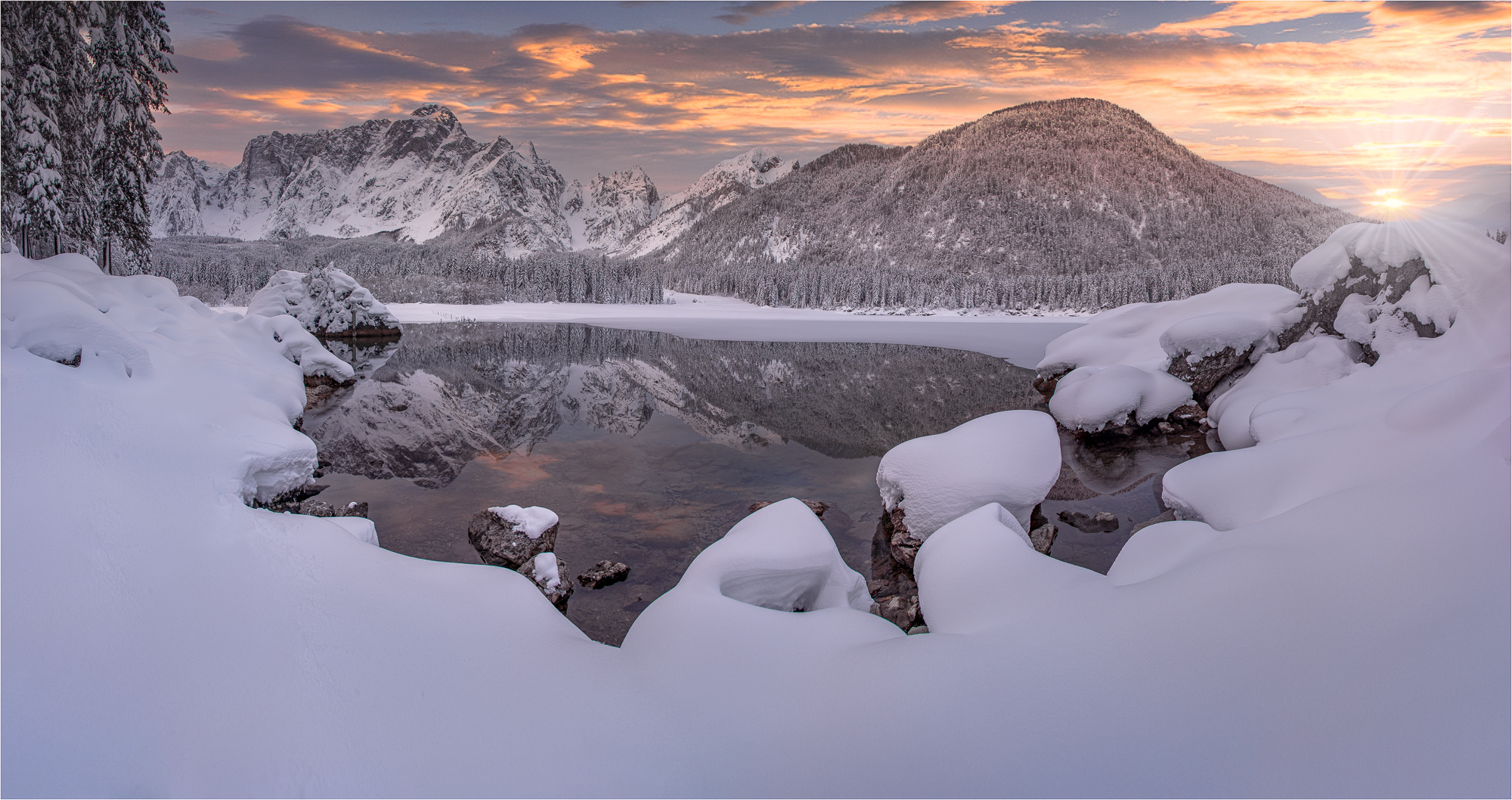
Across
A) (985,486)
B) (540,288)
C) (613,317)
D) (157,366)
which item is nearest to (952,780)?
(985,486)

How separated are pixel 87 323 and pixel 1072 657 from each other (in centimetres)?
1236

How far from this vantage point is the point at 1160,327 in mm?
25500

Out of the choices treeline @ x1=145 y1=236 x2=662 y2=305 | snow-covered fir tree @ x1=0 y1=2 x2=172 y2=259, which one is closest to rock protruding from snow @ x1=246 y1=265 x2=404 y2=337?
snow-covered fir tree @ x1=0 y1=2 x2=172 y2=259

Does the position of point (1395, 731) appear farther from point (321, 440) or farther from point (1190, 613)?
point (321, 440)

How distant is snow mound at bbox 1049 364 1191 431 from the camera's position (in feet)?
59.7

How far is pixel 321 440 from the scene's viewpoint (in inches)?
676

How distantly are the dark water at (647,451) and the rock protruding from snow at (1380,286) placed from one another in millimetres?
4990

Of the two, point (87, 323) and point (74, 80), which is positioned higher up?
point (74, 80)

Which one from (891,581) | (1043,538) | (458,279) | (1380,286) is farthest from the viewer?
(458,279)

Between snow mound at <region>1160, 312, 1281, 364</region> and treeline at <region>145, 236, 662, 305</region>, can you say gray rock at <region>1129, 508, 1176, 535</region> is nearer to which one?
snow mound at <region>1160, 312, 1281, 364</region>

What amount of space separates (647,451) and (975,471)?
9048 millimetres

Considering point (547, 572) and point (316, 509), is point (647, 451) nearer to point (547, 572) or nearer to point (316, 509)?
point (316, 509)

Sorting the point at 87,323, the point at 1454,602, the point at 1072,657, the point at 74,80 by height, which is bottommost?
the point at 1072,657

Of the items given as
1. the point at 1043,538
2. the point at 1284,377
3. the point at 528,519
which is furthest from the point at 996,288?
the point at 528,519
